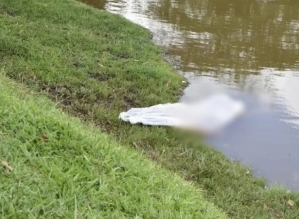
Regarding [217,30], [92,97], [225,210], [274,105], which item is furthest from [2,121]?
[217,30]

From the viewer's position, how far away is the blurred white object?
5270 millimetres

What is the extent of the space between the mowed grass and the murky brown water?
184cm

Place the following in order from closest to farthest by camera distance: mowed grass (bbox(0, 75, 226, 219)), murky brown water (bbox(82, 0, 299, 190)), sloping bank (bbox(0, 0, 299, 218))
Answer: mowed grass (bbox(0, 75, 226, 219)) → sloping bank (bbox(0, 0, 299, 218)) → murky brown water (bbox(82, 0, 299, 190))

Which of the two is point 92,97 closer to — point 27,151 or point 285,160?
point 285,160

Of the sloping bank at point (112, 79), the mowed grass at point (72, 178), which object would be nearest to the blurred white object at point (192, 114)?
the sloping bank at point (112, 79)

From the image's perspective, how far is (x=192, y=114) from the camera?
5.77 m

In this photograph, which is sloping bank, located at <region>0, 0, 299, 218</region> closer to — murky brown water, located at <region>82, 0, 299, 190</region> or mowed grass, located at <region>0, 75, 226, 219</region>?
murky brown water, located at <region>82, 0, 299, 190</region>

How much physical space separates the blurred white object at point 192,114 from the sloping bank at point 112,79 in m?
0.14

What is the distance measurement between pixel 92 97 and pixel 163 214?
2918 millimetres

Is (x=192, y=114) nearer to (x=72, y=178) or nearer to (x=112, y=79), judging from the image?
(x=112, y=79)

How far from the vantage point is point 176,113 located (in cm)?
558

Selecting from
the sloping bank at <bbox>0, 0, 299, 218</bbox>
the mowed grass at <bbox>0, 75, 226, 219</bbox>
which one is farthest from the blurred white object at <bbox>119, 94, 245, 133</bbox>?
the mowed grass at <bbox>0, 75, 226, 219</bbox>

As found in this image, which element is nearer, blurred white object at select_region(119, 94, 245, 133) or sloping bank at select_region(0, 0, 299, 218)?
sloping bank at select_region(0, 0, 299, 218)

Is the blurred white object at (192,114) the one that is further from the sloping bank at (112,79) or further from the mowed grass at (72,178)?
the mowed grass at (72,178)
